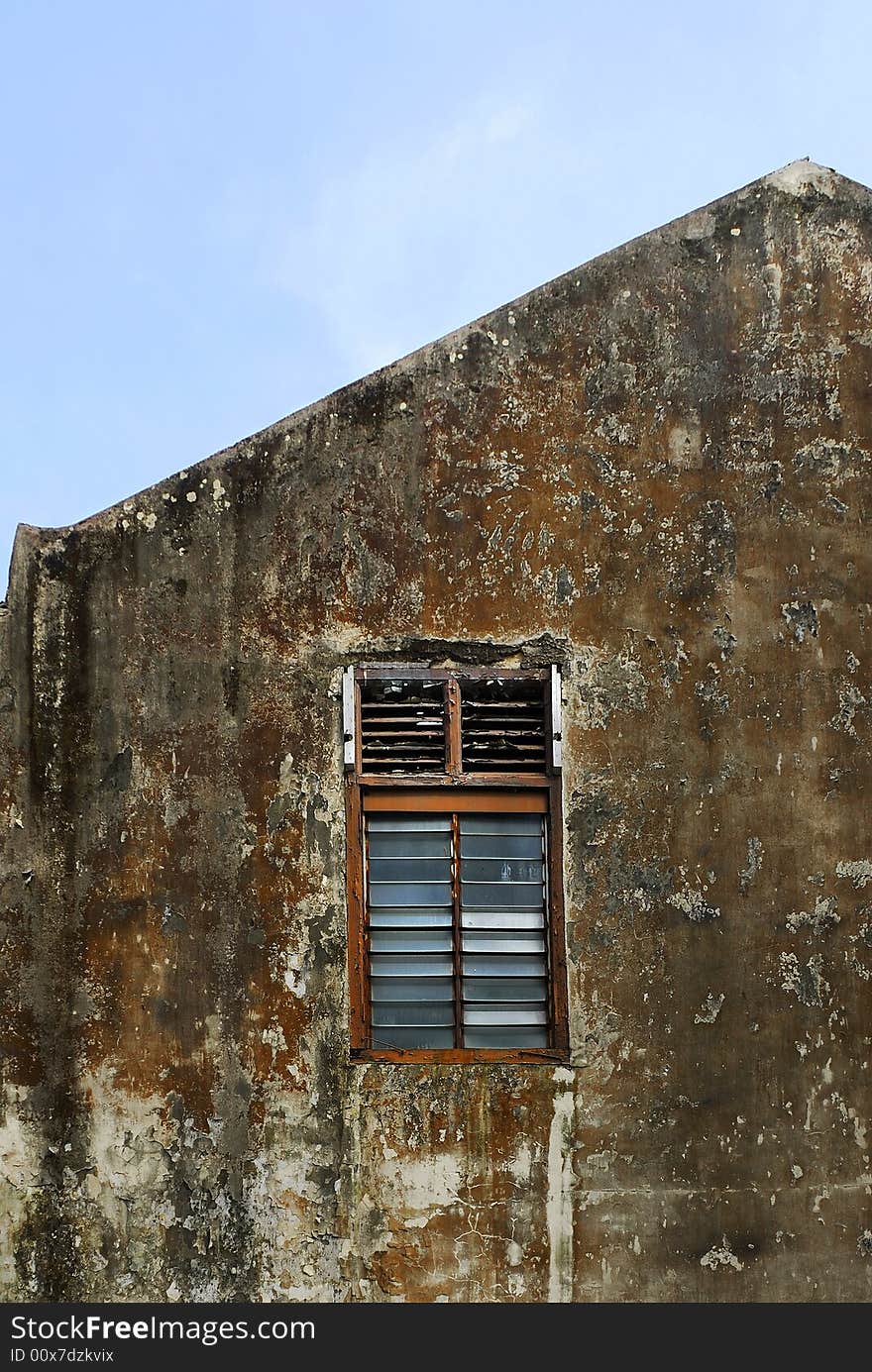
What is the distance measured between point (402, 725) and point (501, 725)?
1.38 ft

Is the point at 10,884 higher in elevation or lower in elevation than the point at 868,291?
lower

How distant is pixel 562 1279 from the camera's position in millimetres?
6812

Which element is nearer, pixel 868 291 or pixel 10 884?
pixel 10 884

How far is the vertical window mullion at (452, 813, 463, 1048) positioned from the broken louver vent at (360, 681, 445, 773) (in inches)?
11.7

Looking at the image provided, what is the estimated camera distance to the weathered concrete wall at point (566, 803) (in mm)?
6828

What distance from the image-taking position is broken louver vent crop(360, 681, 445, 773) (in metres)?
7.29

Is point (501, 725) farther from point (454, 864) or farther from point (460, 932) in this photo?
point (460, 932)

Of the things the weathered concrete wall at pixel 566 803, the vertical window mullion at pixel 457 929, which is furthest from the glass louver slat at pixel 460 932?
the weathered concrete wall at pixel 566 803

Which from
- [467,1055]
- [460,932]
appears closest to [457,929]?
[460,932]

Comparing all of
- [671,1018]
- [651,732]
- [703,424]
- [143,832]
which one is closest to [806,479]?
[703,424]

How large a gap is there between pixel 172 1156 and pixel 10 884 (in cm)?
125

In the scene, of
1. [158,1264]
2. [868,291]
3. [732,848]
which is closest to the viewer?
[158,1264]

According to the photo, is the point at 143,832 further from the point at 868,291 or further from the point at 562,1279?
the point at 868,291

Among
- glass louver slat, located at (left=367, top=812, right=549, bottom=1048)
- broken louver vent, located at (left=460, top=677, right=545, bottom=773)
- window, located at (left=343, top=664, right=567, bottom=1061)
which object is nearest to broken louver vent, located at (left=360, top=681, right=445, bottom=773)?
window, located at (left=343, top=664, right=567, bottom=1061)
